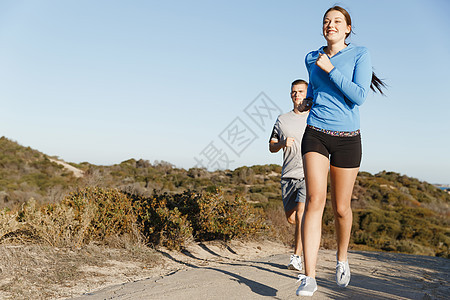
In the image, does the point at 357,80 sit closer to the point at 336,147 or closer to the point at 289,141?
A: the point at 336,147

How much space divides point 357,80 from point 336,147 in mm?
572

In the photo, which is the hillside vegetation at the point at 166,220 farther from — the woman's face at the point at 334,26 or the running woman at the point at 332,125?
the woman's face at the point at 334,26

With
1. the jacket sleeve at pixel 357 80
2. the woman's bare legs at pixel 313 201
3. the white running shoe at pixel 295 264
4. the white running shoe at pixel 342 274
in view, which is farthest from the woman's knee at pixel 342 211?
the white running shoe at pixel 295 264

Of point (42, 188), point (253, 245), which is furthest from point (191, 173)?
point (253, 245)

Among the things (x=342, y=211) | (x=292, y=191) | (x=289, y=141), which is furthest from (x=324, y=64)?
(x=292, y=191)

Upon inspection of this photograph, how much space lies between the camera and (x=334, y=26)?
3178 mm

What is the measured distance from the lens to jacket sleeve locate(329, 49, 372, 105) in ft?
9.75

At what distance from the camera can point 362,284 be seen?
13.3ft

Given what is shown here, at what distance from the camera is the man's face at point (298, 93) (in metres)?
4.83

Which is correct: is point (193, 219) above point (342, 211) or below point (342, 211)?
below

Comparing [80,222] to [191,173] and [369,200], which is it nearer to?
[369,200]

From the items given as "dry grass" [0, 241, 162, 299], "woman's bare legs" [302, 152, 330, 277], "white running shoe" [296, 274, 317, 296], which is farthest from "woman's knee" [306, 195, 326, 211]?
"dry grass" [0, 241, 162, 299]

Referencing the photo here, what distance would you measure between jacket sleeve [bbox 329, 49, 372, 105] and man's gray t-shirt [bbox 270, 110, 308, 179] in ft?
5.42

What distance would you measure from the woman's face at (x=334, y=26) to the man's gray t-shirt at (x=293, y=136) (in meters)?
1.68
